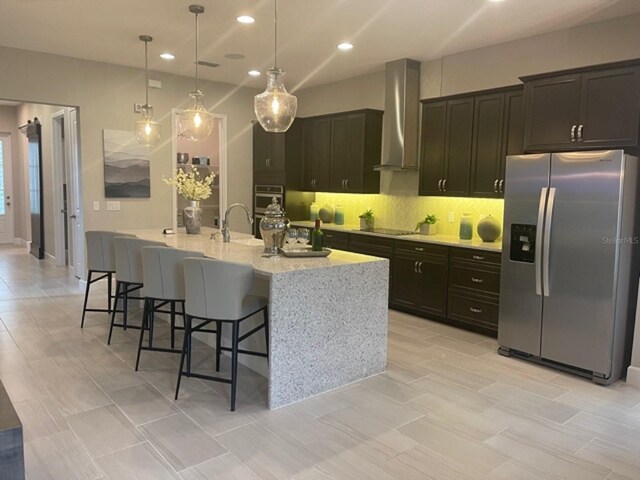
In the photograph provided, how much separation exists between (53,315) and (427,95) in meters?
5.06

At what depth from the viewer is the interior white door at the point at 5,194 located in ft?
36.2

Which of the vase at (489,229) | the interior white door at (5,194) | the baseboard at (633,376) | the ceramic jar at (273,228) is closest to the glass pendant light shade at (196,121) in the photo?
the ceramic jar at (273,228)

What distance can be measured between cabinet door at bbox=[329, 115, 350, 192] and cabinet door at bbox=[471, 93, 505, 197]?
1951 mm

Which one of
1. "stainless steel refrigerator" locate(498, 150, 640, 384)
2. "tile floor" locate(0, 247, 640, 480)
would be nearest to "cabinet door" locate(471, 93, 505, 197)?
"stainless steel refrigerator" locate(498, 150, 640, 384)

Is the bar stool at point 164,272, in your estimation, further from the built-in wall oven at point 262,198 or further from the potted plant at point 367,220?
the built-in wall oven at point 262,198

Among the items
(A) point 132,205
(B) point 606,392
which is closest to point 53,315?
(A) point 132,205

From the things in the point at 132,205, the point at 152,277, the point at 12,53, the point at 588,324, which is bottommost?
the point at 588,324

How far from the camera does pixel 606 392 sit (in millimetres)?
3830

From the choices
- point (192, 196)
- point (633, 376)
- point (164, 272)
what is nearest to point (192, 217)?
point (192, 196)

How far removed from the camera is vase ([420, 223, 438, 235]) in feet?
19.9

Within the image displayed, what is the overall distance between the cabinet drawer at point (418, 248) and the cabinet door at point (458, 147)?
649 millimetres

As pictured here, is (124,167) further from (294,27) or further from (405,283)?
(405,283)

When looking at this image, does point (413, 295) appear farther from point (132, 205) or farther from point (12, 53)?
point (12, 53)

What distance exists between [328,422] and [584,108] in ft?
10.7
